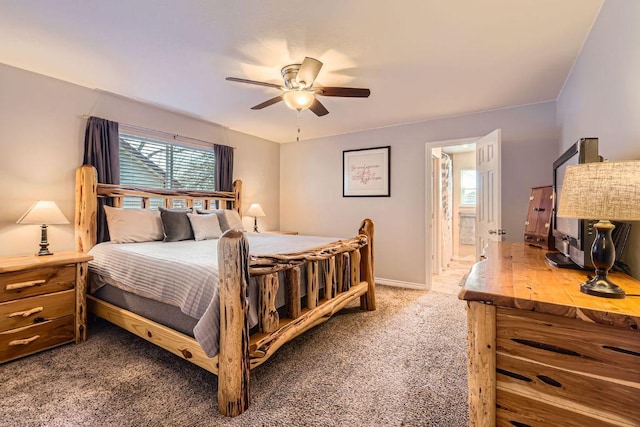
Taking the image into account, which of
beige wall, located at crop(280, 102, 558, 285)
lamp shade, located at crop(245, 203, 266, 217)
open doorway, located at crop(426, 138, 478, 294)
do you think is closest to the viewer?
beige wall, located at crop(280, 102, 558, 285)

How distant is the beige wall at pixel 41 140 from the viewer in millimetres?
2562

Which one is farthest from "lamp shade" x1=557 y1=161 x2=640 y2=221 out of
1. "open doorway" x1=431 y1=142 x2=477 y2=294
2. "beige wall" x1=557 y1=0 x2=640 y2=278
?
"open doorway" x1=431 y1=142 x2=477 y2=294

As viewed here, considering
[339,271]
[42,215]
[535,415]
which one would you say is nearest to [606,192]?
[535,415]

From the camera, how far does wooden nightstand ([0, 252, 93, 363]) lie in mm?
2172

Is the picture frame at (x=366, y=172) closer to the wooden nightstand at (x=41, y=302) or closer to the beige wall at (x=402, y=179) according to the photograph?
the beige wall at (x=402, y=179)

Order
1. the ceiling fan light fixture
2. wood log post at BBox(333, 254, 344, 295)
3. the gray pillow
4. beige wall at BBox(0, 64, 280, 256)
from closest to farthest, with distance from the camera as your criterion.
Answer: the ceiling fan light fixture
beige wall at BBox(0, 64, 280, 256)
wood log post at BBox(333, 254, 344, 295)
the gray pillow

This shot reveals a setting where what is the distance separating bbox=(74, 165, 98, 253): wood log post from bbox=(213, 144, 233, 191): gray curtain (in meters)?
1.55

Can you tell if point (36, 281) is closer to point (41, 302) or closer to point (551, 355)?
→ point (41, 302)

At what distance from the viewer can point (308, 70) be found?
2115mm

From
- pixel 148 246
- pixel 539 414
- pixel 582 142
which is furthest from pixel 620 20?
pixel 148 246

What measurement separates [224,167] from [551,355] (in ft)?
13.7

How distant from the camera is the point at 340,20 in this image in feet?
6.18

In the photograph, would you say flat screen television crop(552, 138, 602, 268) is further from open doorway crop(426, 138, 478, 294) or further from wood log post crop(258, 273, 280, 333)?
open doorway crop(426, 138, 478, 294)

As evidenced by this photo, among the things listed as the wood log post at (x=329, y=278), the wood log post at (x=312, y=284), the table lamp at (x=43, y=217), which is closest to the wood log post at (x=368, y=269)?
the wood log post at (x=329, y=278)
